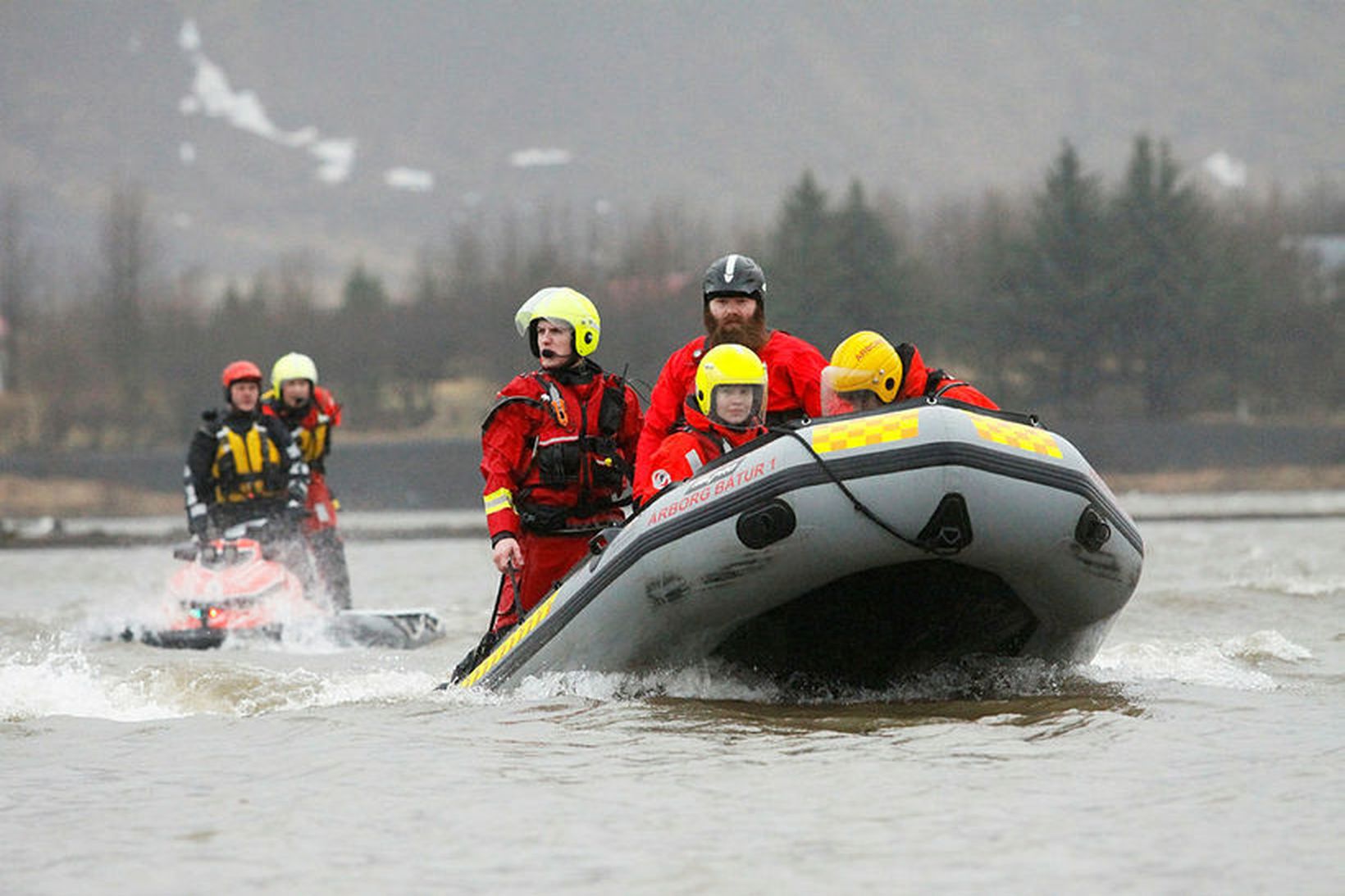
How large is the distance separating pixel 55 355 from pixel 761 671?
167 ft

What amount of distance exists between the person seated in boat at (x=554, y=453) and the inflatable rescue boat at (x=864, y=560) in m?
0.65

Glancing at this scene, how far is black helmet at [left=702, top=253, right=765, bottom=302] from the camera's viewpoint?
323 inches

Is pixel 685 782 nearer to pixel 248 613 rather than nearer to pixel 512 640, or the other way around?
pixel 512 640

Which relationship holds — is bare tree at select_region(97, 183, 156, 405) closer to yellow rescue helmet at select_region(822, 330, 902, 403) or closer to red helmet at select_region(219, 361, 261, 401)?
red helmet at select_region(219, 361, 261, 401)

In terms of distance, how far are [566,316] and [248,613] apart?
4.51 m

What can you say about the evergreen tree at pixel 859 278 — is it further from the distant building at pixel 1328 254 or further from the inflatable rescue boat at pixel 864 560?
the inflatable rescue boat at pixel 864 560

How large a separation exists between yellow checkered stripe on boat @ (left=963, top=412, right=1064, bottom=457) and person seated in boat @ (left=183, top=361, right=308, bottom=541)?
22.1 feet

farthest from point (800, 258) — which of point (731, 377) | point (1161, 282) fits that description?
point (731, 377)

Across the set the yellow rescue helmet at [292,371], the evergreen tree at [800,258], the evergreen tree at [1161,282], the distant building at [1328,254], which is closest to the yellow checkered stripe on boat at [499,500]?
the yellow rescue helmet at [292,371]

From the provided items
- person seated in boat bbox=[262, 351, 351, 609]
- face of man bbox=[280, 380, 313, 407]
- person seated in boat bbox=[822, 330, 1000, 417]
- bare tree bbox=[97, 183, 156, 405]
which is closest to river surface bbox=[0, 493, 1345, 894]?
person seated in boat bbox=[822, 330, 1000, 417]

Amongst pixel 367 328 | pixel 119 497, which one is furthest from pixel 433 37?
pixel 119 497

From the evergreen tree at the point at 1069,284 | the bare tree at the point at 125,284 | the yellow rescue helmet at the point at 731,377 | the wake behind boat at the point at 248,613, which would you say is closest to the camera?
the yellow rescue helmet at the point at 731,377

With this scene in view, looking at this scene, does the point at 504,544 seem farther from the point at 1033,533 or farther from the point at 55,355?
the point at 55,355

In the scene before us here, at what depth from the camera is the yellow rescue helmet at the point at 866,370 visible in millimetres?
7691
